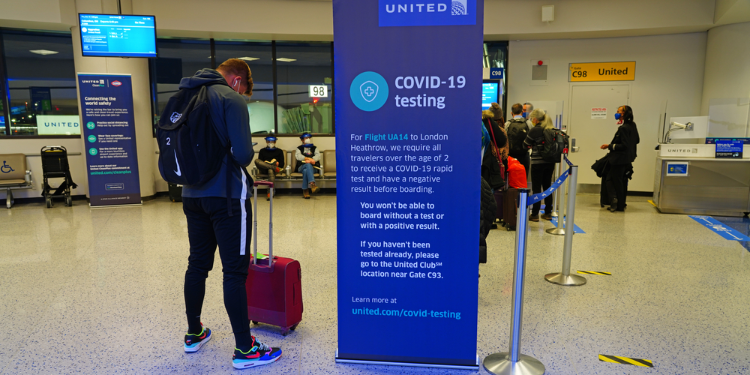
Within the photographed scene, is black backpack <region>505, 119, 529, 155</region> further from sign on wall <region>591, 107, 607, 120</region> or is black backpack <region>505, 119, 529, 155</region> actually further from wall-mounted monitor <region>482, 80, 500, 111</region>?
sign on wall <region>591, 107, 607, 120</region>

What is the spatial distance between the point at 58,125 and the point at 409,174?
8043 millimetres

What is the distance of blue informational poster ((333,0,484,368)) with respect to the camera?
6.73 ft

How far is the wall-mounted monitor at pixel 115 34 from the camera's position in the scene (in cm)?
645

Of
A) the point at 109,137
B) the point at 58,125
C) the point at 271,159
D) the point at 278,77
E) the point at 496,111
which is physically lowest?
the point at 271,159

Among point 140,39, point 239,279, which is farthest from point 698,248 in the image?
point 140,39

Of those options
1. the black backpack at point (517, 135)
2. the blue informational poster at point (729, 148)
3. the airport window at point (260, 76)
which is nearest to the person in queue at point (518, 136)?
the black backpack at point (517, 135)

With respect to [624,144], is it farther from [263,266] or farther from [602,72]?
[263,266]

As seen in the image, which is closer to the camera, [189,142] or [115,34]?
[189,142]

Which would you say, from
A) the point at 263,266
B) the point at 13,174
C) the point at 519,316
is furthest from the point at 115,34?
the point at 519,316

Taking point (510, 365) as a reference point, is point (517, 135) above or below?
above

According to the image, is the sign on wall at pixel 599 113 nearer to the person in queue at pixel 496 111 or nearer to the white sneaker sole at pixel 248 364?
the person in queue at pixel 496 111

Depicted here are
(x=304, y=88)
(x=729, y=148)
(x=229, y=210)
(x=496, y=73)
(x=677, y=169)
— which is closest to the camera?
(x=229, y=210)

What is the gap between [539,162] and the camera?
6016 mm

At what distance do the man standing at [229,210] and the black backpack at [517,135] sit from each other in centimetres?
423
